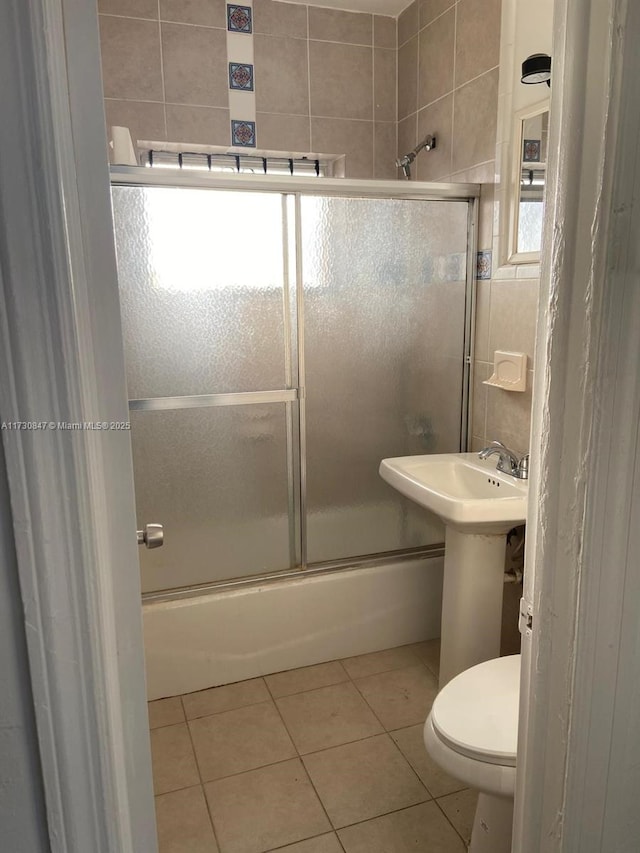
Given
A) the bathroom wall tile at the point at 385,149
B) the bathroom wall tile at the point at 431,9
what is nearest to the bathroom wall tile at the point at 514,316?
the bathroom wall tile at the point at 385,149

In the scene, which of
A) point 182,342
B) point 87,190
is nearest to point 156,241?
point 182,342

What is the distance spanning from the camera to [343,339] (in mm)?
2229

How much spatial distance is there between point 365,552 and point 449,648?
1.69 ft

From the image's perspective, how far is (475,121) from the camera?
222 centimetres

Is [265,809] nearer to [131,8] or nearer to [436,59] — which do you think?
[436,59]

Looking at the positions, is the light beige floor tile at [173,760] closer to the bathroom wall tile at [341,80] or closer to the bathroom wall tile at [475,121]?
the bathroom wall tile at [475,121]

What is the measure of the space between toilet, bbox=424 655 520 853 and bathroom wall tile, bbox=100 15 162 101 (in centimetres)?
234

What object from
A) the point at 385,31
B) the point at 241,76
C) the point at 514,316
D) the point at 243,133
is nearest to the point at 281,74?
the point at 241,76

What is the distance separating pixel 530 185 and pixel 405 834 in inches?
74.6

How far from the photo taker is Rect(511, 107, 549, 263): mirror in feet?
6.39

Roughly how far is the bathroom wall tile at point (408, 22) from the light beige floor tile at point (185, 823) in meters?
2.84

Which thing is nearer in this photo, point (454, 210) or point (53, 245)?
point (53, 245)

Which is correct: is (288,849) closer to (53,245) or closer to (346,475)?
(346,475)

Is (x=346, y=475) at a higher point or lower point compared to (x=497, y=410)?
A: lower
